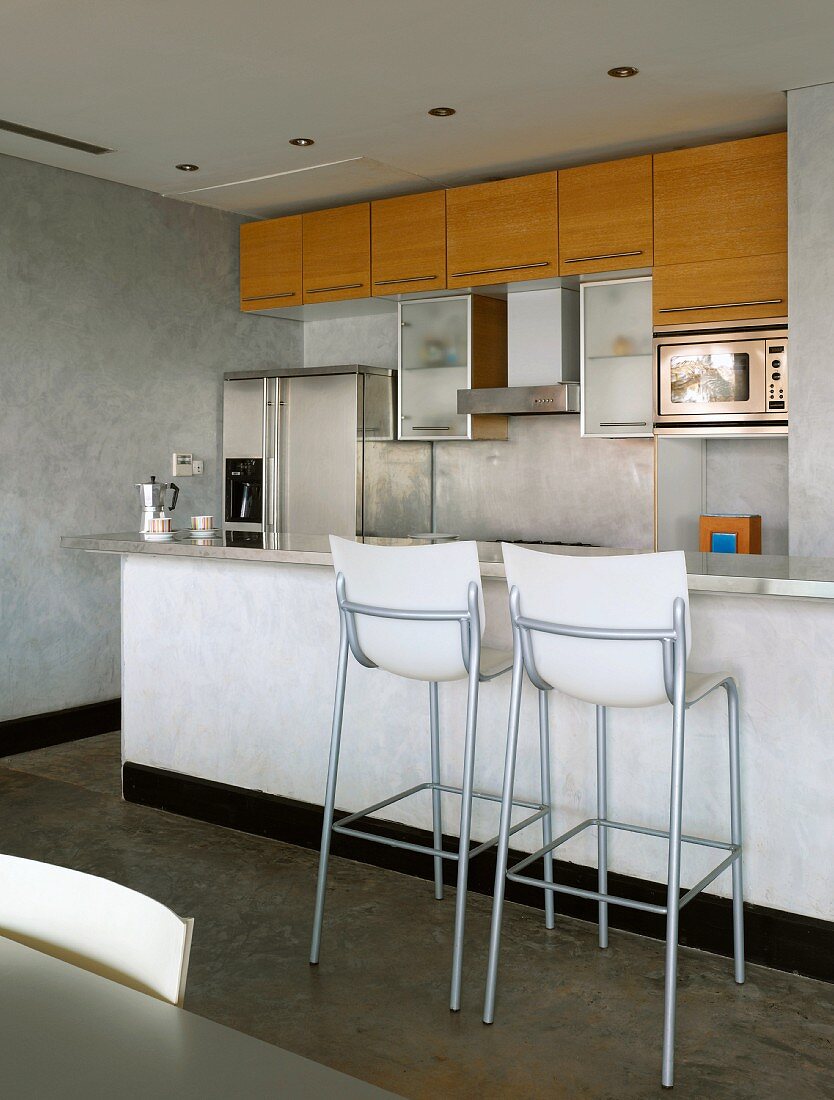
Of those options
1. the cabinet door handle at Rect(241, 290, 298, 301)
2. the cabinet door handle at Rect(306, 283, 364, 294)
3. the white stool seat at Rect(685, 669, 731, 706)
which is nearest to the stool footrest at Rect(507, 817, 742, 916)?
the white stool seat at Rect(685, 669, 731, 706)

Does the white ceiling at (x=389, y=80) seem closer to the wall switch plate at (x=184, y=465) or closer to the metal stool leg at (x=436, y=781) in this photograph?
the wall switch plate at (x=184, y=465)

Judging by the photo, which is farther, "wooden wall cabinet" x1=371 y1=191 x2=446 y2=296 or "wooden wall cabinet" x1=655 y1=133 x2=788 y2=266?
"wooden wall cabinet" x1=371 y1=191 x2=446 y2=296

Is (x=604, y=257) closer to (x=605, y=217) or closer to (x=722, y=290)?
(x=605, y=217)

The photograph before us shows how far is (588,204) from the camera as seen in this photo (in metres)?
4.64

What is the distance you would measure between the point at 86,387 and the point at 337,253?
1470 millimetres

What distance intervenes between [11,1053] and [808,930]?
232 cm

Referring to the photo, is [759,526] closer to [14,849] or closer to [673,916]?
[673,916]

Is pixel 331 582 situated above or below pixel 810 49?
below

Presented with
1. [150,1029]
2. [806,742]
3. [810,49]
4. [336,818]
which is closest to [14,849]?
[336,818]

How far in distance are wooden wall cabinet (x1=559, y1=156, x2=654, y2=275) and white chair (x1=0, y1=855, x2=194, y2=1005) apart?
405 centimetres

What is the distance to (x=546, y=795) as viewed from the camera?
294cm

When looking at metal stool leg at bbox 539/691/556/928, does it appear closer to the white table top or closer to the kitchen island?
the kitchen island

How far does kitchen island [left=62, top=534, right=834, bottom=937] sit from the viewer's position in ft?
8.55

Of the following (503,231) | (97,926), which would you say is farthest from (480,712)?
(503,231)
